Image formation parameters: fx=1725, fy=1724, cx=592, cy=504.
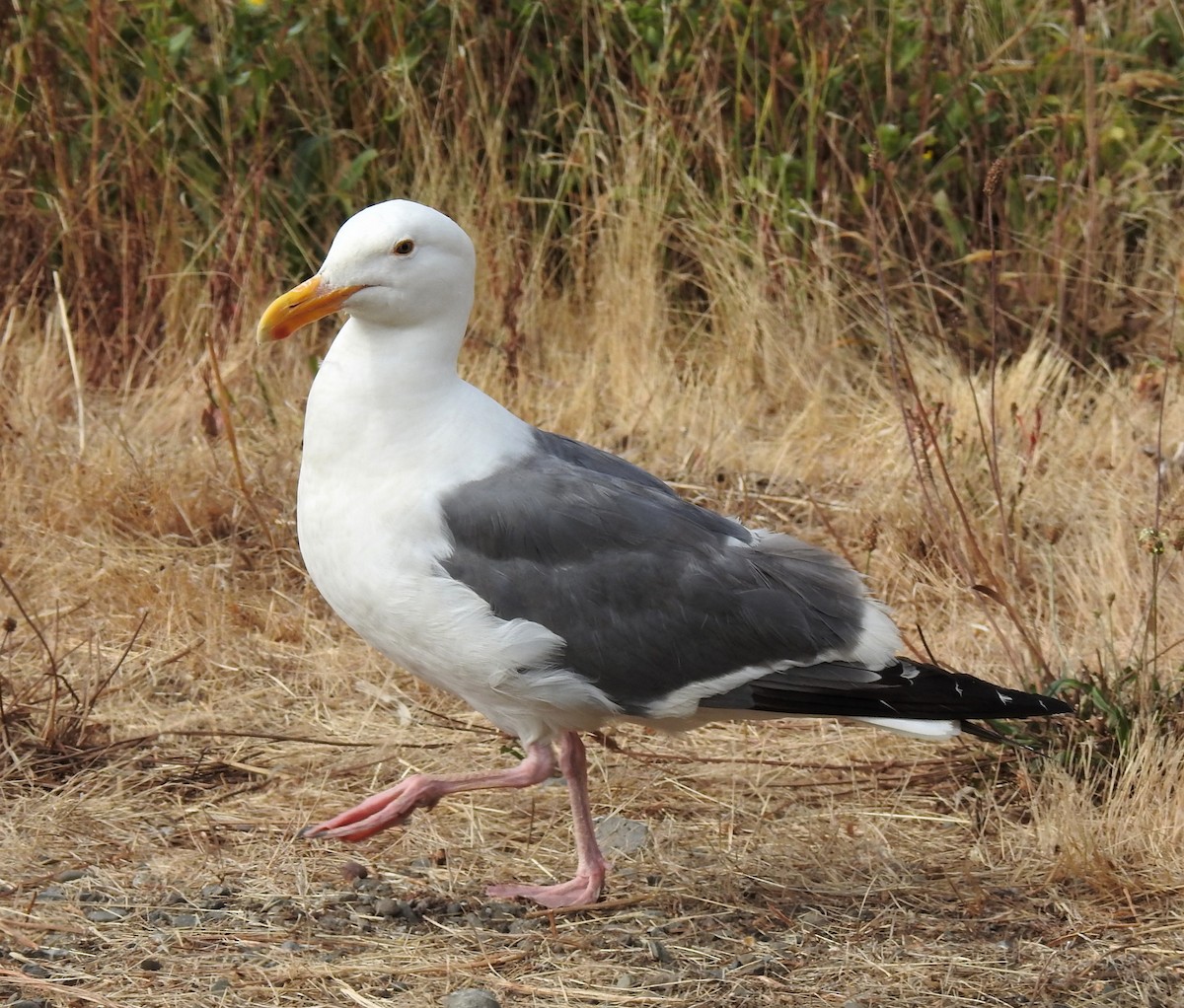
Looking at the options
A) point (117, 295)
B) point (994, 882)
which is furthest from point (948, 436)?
point (117, 295)

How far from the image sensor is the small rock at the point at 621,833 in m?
3.54

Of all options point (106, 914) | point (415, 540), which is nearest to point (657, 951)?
point (415, 540)

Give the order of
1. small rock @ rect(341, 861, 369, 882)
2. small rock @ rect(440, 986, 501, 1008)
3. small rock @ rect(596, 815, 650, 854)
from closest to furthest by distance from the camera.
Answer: small rock @ rect(440, 986, 501, 1008) → small rock @ rect(341, 861, 369, 882) → small rock @ rect(596, 815, 650, 854)

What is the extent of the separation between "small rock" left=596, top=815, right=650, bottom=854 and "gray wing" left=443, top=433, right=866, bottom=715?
1.85ft

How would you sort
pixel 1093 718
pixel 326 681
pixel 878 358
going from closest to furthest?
pixel 1093 718 → pixel 326 681 → pixel 878 358

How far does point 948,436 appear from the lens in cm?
484

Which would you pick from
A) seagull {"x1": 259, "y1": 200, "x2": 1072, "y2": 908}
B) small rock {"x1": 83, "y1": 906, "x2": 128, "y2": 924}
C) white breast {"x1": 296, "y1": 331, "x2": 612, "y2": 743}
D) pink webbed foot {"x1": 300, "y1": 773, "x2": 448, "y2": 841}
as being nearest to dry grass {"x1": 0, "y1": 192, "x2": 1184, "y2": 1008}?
small rock {"x1": 83, "y1": 906, "x2": 128, "y2": 924}

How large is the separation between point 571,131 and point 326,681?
2.85 meters

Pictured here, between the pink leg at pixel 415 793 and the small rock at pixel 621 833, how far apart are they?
0.41 m

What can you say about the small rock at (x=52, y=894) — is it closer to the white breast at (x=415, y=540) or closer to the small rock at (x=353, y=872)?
the small rock at (x=353, y=872)

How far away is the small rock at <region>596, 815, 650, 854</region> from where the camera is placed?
3539mm

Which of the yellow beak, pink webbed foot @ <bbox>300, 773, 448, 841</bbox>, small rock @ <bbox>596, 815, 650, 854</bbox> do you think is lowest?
small rock @ <bbox>596, 815, 650, 854</bbox>

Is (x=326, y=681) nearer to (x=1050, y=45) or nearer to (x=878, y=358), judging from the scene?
(x=878, y=358)

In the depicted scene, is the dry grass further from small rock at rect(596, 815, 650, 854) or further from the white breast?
the white breast
